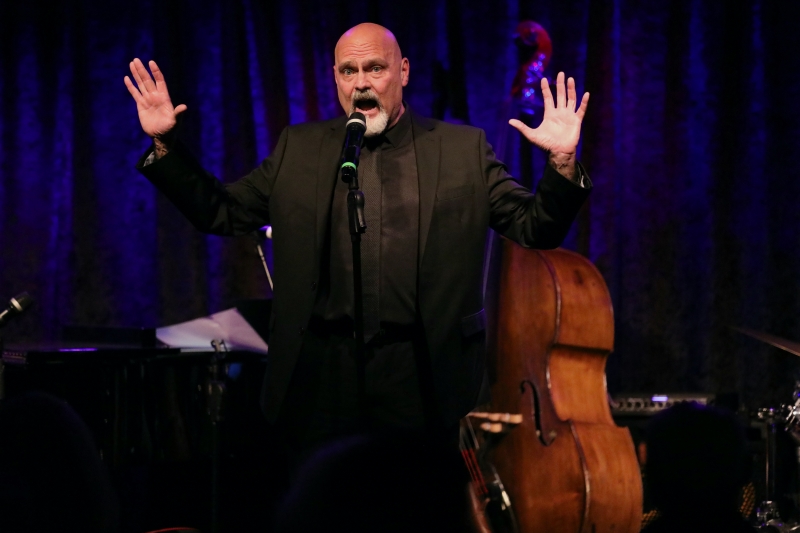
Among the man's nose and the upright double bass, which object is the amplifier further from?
the man's nose

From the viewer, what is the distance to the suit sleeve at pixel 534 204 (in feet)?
8.20

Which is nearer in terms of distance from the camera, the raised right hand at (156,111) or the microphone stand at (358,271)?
the microphone stand at (358,271)

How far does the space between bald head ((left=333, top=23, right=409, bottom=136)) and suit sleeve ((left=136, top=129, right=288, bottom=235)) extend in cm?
27

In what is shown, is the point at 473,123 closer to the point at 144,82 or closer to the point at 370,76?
the point at 370,76

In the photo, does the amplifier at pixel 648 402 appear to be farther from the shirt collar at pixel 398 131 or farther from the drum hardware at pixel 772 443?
the shirt collar at pixel 398 131

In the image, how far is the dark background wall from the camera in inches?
176

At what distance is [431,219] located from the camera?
2.64 meters

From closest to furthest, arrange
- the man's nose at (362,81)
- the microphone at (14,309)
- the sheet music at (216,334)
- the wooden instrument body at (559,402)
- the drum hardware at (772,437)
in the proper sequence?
the man's nose at (362,81)
the microphone at (14,309)
the wooden instrument body at (559,402)
the drum hardware at (772,437)
the sheet music at (216,334)

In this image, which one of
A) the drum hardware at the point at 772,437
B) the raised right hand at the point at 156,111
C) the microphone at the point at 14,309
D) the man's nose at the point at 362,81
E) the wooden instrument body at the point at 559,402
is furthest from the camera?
the drum hardware at the point at 772,437

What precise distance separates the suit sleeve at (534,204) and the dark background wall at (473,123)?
1.28m

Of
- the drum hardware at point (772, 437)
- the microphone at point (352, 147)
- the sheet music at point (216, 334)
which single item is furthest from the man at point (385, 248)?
the drum hardware at point (772, 437)

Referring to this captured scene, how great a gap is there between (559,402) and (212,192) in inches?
59.9

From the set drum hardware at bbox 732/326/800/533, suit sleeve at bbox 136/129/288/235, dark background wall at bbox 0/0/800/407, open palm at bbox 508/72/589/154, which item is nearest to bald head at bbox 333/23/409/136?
suit sleeve at bbox 136/129/288/235

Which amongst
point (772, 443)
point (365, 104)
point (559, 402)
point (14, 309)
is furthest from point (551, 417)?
point (14, 309)
